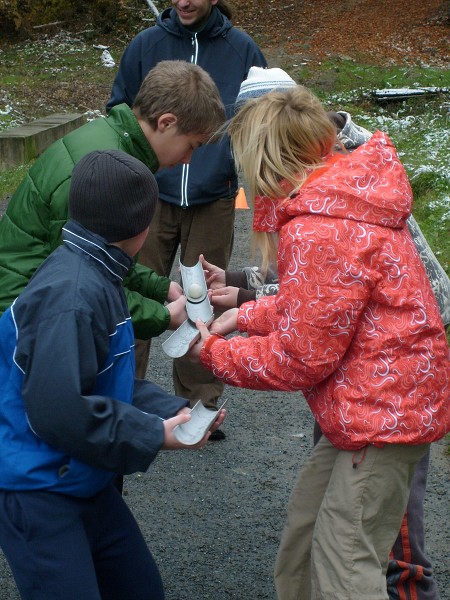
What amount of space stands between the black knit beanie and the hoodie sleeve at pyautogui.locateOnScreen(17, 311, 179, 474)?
299 millimetres

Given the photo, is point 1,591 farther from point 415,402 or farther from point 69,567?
point 415,402

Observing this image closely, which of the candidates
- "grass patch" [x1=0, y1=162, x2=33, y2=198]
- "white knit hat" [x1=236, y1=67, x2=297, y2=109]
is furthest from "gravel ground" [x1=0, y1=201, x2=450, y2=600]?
"grass patch" [x1=0, y1=162, x2=33, y2=198]

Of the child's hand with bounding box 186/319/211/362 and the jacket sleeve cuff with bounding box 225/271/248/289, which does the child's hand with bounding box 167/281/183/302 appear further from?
the child's hand with bounding box 186/319/211/362

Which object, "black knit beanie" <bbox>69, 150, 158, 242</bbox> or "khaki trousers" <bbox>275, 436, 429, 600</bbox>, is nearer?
"black knit beanie" <bbox>69, 150, 158, 242</bbox>

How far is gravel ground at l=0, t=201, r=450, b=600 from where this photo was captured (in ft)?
12.7

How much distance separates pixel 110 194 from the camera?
2496 millimetres

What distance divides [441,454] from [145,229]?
2.85 metres

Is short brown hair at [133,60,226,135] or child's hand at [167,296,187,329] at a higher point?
short brown hair at [133,60,226,135]

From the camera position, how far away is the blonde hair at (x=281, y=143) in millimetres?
2791

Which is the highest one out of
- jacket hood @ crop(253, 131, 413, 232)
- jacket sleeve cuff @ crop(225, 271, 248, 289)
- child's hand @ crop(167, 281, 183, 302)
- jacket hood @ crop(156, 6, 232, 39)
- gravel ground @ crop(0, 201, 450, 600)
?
jacket hood @ crop(253, 131, 413, 232)

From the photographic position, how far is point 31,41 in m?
22.2

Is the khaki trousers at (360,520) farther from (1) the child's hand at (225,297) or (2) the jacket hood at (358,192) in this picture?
(1) the child's hand at (225,297)

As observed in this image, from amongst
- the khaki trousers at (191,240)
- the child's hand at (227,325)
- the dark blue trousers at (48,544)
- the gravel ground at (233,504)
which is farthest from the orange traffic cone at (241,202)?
the dark blue trousers at (48,544)

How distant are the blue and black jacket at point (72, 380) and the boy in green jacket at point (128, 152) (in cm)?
58
